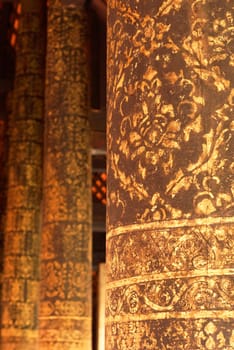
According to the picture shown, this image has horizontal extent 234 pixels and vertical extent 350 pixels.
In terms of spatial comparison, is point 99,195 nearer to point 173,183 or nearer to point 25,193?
point 25,193

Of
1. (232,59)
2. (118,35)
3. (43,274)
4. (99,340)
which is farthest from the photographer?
(99,340)

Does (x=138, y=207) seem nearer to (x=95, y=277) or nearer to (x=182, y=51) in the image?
(x=182, y=51)

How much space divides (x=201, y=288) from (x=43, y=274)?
753cm

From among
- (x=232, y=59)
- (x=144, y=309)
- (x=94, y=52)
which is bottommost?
(x=144, y=309)

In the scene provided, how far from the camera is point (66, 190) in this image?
9.91 m

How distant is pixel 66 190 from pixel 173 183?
754cm

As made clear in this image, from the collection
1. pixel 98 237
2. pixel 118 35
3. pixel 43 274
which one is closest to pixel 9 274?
pixel 43 274

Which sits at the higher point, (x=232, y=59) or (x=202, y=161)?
(x=232, y=59)

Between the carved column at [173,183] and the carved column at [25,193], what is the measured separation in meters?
9.57

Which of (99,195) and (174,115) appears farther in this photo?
(99,195)

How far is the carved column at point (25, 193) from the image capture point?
11.9 metres

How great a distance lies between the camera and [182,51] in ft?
8.12

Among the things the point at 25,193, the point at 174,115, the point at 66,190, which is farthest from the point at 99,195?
the point at 174,115

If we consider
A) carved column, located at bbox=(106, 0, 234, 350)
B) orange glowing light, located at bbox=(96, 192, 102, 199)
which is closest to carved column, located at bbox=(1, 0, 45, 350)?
orange glowing light, located at bbox=(96, 192, 102, 199)
